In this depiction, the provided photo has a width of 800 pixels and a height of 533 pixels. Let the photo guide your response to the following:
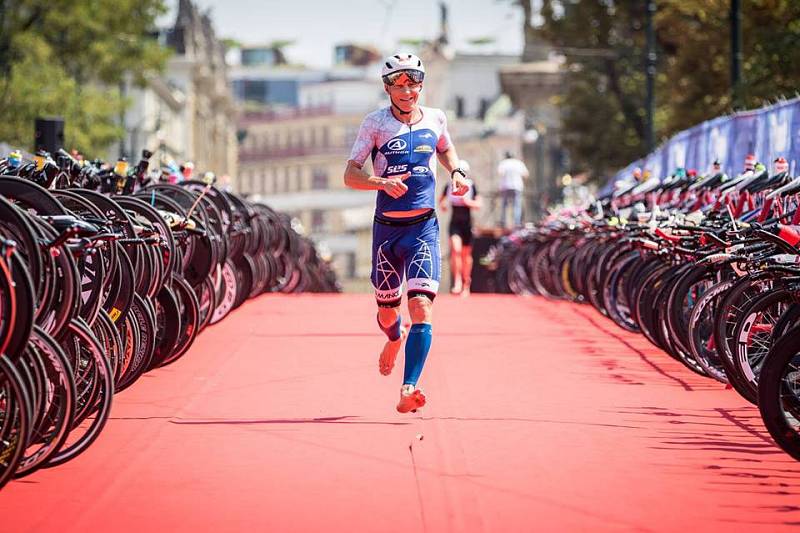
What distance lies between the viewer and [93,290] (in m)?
9.01

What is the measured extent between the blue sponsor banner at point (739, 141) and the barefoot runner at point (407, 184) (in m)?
5.54

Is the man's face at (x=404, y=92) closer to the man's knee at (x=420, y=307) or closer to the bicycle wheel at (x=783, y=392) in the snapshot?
the man's knee at (x=420, y=307)

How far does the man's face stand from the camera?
1005 centimetres

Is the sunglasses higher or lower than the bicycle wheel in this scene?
higher

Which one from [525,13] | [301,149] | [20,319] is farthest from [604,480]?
[301,149]

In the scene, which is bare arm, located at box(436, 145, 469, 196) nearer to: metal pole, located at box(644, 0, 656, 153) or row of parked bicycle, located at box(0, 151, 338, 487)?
row of parked bicycle, located at box(0, 151, 338, 487)

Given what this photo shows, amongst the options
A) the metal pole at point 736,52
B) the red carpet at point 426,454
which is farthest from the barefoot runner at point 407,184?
the metal pole at point 736,52

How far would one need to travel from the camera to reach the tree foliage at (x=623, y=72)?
121 feet

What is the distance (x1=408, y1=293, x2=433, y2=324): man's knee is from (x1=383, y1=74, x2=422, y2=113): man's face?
3.46 feet

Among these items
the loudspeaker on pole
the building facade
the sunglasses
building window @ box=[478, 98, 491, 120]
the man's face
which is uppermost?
building window @ box=[478, 98, 491, 120]

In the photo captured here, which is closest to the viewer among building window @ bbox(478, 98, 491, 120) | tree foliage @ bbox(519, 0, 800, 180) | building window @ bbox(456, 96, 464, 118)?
tree foliage @ bbox(519, 0, 800, 180)

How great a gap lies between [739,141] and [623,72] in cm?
3180

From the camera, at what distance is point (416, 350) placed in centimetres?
988

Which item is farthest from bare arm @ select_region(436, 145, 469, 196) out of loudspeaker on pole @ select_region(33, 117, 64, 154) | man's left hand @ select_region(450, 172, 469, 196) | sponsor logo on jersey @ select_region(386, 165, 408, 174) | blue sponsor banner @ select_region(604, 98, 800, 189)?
loudspeaker on pole @ select_region(33, 117, 64, 154)
